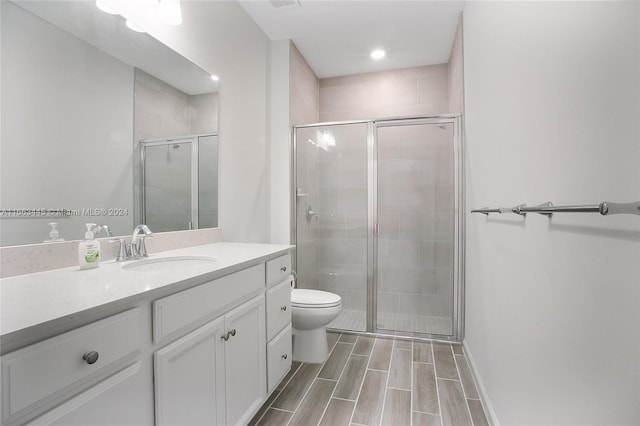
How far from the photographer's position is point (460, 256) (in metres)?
2.37

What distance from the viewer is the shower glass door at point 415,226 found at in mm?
2465

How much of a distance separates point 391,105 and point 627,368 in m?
2.93

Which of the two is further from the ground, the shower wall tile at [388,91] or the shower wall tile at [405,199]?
the shower wall tile at [388,91]

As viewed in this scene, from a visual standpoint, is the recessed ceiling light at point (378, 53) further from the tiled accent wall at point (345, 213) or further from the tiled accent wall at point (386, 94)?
the tiled accent wall at point (345, 213)

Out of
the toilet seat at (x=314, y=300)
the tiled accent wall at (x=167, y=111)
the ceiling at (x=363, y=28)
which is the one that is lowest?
the toilet seat at (x=314, y=300)

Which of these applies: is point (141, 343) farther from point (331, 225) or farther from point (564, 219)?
point (331, 225)

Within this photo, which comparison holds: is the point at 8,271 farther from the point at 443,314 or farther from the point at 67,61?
the point at 443,314

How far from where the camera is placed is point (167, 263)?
1.44 metres

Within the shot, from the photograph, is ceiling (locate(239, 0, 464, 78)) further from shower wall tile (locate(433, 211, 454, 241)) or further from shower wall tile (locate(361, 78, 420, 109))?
shower wall tile (locate(433, 211, 454, 241))

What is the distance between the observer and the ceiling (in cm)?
218

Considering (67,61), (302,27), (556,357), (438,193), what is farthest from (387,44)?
(556,357)

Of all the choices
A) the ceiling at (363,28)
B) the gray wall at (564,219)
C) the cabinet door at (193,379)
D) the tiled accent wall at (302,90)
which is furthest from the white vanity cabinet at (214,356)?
the ceiling at (363,28)

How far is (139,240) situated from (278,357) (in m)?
0.96

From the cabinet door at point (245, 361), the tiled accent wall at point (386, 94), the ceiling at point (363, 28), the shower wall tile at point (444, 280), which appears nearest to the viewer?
the cabinet door at point (245, 361)
